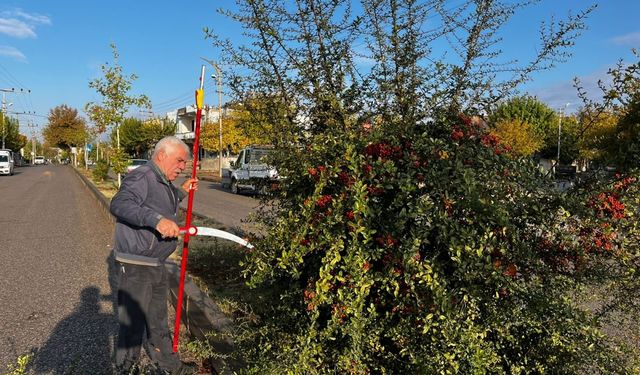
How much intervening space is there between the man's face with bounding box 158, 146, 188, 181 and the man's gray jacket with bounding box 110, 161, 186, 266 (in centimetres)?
5

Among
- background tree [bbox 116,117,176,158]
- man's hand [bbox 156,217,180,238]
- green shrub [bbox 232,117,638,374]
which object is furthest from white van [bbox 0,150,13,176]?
green shrub [bbox 232,117,638,374]

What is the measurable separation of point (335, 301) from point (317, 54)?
227 centimetres

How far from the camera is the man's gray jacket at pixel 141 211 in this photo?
11.4 feet

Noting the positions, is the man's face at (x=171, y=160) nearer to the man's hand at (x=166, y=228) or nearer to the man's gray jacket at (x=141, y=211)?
the man's gray jacket at (x=141, y=211)

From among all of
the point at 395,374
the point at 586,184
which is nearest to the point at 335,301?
the point at 395,374

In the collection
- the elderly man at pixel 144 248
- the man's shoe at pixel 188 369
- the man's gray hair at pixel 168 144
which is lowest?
the man's shoe at pixel 188 369

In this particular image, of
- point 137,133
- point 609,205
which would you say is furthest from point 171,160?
point 137,133

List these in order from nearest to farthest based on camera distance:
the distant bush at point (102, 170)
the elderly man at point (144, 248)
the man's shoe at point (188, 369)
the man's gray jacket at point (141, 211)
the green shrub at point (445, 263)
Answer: the green shrub at point (445, 263)
the man's gray jacket at point (141, 211)
the elderly man at point (144, 248)
the man's shoe at point (188, 369)
the distant bush at point (102, 170)

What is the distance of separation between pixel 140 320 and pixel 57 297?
288cm

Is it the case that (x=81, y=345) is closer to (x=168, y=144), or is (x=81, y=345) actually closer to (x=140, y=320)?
(x=140, y=320)

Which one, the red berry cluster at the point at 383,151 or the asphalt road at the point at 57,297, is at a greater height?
the red berry cluster at the point at 383,151

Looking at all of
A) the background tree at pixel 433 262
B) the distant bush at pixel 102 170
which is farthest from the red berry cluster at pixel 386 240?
the distant bush at pixel 102 170

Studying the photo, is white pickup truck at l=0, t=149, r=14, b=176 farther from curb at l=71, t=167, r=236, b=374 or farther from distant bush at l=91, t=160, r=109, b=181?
curb at l=71, t=167, r=236, b=374

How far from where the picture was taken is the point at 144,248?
143 inches
